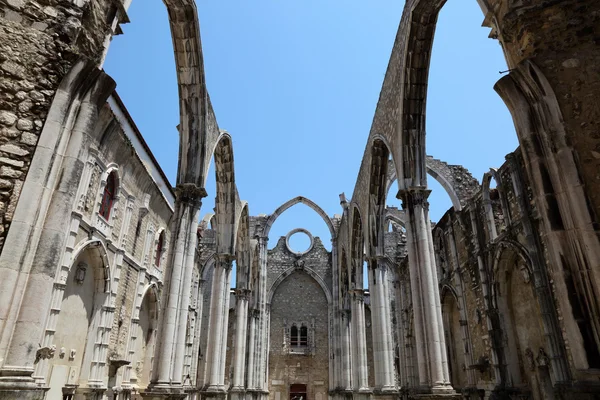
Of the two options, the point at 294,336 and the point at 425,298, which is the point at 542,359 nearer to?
the point at 425,298

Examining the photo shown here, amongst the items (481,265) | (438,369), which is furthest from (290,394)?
(438,369)

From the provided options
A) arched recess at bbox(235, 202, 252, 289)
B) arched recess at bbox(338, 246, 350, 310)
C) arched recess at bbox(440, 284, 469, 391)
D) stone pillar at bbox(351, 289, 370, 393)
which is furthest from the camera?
arched recess at bbox(338, 246, 350, 310)

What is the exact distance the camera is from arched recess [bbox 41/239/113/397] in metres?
9.28

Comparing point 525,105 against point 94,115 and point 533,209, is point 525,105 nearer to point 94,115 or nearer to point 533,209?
point 94,115

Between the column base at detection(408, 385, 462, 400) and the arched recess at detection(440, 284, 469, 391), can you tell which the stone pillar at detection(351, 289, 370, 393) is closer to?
the arched recess at detection(440, 284, 469, 391)

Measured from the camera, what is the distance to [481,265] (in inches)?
492

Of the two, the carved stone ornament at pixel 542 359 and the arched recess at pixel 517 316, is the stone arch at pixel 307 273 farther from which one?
the carved stone ornament at pixel 542 359

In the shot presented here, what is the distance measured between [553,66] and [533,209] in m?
7.12

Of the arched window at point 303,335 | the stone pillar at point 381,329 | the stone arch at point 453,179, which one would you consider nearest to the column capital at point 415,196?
the stone pillar at point 381,329

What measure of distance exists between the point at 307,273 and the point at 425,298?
17.9 meters

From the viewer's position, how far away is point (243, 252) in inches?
773

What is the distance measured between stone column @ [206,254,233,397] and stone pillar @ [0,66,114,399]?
32.7ft

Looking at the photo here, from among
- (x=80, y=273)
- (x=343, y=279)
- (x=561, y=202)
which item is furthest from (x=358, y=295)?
(x=561, y=202)

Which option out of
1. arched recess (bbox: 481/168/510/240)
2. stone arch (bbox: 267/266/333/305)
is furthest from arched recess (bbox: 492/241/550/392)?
stone arch (bbox: 267/266/333/305)
